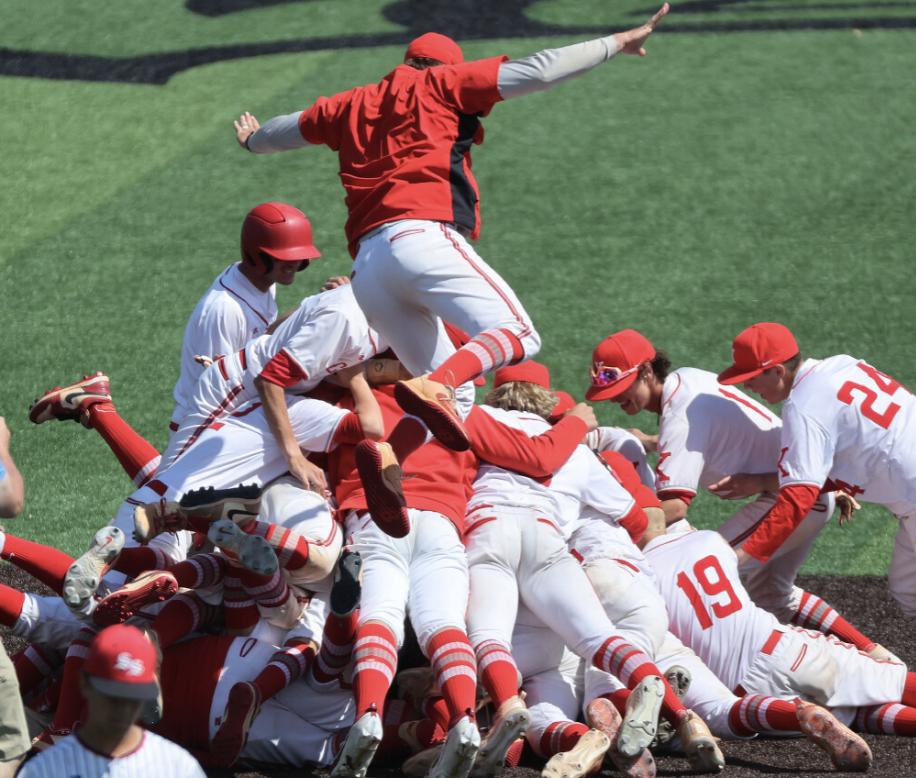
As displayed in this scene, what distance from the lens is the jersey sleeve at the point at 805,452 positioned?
562 centimetres

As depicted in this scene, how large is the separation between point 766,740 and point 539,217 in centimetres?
588

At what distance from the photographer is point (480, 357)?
15.5ft

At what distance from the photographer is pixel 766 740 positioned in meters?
5.14

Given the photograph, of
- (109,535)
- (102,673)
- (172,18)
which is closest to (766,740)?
(109,535)

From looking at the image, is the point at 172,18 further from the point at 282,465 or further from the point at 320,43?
the point at 282,465

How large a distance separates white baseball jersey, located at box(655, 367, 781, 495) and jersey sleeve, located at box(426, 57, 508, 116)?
1.59 m

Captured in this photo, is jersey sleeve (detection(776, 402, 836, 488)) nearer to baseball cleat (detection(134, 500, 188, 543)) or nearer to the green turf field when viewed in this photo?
the green turf field

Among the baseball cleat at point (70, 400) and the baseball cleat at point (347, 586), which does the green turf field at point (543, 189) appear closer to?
the baseball cleat at point (70, 400)

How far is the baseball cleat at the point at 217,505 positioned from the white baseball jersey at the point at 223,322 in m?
1.39

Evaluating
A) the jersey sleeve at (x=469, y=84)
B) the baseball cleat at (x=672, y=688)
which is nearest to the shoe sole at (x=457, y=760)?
the baseball cleat at (x=672, y=688)

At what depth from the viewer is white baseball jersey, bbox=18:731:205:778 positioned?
305 centimetres

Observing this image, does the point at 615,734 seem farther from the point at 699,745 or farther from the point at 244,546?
the point at 244,546

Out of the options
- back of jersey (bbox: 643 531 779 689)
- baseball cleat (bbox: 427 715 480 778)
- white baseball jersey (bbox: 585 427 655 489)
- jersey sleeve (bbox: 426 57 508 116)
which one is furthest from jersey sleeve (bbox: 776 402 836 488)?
baseball cleat (bbox: 427 715 480 778)

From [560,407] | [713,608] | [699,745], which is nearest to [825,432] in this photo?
[713,608]
